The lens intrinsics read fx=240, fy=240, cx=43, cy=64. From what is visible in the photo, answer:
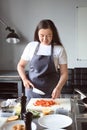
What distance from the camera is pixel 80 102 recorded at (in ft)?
5.65

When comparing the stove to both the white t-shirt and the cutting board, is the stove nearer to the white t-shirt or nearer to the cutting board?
the cutting board


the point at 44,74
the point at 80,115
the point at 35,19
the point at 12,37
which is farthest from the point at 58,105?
the point at 35,19

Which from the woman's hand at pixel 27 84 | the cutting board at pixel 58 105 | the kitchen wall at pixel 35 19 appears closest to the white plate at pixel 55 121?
the cutting board at pixel 58 105

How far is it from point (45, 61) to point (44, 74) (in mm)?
111

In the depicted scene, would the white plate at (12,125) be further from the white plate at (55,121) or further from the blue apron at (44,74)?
the blue apron at (44,74)

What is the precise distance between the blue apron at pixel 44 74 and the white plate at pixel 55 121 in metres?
0.54

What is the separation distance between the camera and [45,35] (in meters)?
1.94

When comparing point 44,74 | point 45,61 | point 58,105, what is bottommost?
point 58,105

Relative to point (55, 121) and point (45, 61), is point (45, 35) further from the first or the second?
point (55, 121)

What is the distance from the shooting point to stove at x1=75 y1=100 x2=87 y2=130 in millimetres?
1315

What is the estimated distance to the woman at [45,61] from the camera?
6.45 ft

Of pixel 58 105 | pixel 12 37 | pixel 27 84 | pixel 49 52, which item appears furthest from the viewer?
pixel 12 37

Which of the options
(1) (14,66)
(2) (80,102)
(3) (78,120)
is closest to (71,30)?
(1) (14,66)

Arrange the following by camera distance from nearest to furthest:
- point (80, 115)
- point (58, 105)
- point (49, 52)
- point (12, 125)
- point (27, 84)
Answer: point (12, 125)
point (80, 115)
point (58, 105)
point (27, 84)
point (49, 52)
